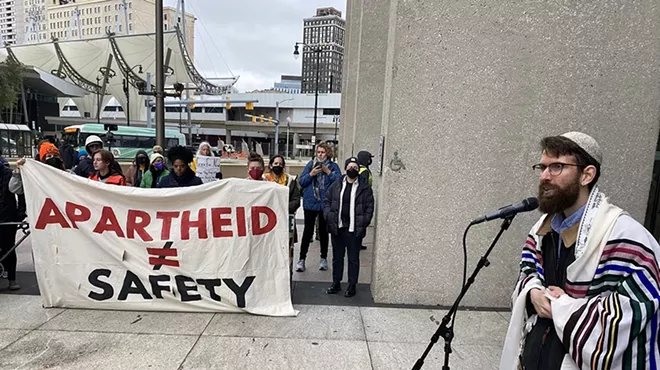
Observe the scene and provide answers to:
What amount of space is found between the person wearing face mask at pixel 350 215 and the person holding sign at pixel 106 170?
2.67m

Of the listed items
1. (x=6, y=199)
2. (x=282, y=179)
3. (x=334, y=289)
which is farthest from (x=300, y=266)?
(x=6, y=199)

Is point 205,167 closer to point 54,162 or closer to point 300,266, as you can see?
point 54,162

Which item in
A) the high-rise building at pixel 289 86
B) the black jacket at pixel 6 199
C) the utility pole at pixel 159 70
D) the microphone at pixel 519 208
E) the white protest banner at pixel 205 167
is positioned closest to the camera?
the microphone at pixel 519 208

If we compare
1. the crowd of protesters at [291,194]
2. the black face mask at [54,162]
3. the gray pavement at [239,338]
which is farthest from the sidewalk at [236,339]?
the black face mask at [54,162]

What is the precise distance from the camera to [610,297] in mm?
1624

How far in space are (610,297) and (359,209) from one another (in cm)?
321

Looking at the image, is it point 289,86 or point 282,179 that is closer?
point 282,179

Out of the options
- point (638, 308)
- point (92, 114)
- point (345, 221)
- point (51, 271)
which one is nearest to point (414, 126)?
point (345, 221)

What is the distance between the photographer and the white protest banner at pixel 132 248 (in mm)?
4125

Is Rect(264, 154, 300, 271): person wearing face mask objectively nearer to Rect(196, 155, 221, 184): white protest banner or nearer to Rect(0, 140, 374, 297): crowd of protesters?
Rect(0, 140, 374, 297): crowd of protesters

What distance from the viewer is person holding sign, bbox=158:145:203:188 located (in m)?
4.86

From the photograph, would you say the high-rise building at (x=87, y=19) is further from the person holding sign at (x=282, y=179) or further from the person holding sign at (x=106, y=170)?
the person holding sign at (x=282, y=179)

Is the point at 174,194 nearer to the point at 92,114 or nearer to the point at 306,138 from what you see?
the point at 92,114

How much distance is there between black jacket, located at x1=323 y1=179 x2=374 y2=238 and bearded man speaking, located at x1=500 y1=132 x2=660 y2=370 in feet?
8.77
